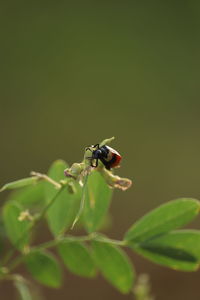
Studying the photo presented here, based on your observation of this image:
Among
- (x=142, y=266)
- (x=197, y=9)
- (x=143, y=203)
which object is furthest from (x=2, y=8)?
(x=142, y=266)

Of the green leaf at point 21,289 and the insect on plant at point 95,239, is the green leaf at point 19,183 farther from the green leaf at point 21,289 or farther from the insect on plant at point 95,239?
the green leaf at point 21,289

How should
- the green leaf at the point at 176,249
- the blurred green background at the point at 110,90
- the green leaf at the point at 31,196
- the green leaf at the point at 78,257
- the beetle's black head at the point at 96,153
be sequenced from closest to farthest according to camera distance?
the beetle's black head at the point at 96,153 → the green leaf at the point at 176,249 → the green leaf at the point at 78,257 → the green leaf at the point at 31,196 → the blurred green background at the point at 110,90

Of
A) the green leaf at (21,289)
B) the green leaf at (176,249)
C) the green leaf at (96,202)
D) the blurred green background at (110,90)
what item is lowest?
the green leaf at (176,249)

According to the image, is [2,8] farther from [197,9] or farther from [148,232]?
[148,232]

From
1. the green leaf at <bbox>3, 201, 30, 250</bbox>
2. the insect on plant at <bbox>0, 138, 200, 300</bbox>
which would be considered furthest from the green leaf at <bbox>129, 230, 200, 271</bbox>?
the green leaf at <bbox>3, 201, 30, 250</bbox>

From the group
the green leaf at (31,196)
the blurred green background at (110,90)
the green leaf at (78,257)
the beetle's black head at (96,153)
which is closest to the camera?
the beetle's black head at (96,153)

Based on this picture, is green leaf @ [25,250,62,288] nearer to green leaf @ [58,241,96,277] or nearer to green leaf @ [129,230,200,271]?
green leaf @ [58,241,96,277]

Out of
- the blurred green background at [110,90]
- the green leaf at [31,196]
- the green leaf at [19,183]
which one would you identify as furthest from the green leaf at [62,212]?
the blurred green background at [110,90]
